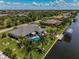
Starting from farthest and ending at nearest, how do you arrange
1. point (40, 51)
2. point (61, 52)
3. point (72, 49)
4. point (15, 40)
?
point (15, 40)
point (72, 49)
point (61, 52)
point (40, 51)

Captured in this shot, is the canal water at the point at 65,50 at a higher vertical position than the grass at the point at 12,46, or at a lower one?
lower

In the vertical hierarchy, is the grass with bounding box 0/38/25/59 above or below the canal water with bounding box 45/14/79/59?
above

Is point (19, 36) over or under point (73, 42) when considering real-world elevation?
over

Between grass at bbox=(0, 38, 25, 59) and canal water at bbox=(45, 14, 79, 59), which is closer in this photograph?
grass at bbox=(0, 38, 25, 59)

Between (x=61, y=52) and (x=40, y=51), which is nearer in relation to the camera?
(x=40, y=51)

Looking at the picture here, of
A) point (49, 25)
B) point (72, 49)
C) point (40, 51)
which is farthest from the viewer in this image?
point (49, 25)

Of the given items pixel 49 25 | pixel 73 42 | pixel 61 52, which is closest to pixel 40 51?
pixel 61 52

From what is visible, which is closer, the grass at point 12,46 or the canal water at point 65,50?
the grass at point 12,46

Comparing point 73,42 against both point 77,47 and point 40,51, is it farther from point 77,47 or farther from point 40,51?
point 40,51

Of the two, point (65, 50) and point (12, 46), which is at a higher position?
point (12, 46)

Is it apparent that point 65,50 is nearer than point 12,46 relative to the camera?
No

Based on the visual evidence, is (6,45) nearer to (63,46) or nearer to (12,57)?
(12,57)
